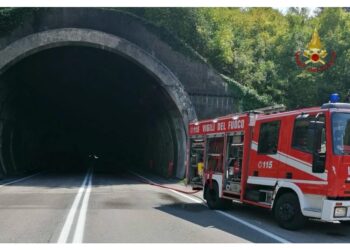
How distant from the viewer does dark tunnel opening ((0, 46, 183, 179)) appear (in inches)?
1109

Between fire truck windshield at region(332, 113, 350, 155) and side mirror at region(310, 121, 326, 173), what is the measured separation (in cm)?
30

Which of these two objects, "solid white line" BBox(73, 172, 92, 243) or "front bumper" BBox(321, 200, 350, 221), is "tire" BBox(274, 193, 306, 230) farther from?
"solid white line" BBox(73, 172, 92, 243)

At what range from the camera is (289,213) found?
1039 centimetres

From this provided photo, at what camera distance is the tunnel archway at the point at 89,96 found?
25.0 metres

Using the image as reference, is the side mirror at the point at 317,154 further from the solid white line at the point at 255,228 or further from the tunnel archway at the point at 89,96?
the tunnel archway at the point at 89,96

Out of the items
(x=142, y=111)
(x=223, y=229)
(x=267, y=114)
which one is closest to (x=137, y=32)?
(x=142, y=111)

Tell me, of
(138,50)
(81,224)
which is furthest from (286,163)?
(138,50)

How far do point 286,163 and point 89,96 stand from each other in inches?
1134

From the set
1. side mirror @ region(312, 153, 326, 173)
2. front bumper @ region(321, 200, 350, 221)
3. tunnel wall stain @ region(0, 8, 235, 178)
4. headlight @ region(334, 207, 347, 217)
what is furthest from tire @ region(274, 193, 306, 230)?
tunnel wall stain @ region(0, 8, 235, 178)

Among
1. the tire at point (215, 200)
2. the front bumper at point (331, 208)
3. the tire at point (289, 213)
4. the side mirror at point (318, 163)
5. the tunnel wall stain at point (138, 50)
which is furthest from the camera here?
the tunnel wall stain at point (138, 50)

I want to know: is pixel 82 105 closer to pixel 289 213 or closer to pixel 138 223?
pixel 138 223

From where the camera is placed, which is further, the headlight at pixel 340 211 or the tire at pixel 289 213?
the tire at pixel 289 213

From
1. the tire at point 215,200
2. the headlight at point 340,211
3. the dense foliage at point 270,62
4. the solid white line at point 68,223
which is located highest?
the dense foliage at point 270,62

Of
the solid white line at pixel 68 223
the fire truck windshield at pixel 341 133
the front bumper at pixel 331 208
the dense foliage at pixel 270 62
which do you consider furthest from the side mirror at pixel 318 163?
the dense foliage at pixel 270 62
